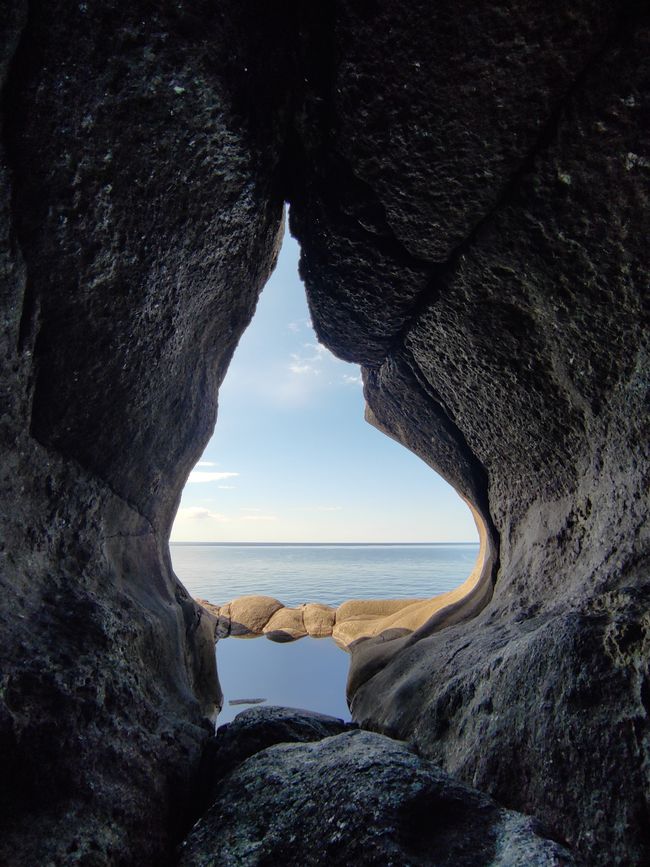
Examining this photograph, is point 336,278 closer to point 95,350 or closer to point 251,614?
point 95,350

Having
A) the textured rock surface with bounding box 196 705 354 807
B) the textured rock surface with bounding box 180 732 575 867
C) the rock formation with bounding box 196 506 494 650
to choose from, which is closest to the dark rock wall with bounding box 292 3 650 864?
the textured rock surface with bounding box 180 732 575 867

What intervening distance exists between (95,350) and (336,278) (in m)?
2.02

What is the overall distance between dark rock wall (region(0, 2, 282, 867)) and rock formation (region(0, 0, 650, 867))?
1cm

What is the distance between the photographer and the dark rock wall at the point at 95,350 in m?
1.99

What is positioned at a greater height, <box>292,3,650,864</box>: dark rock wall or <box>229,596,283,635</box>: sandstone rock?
<box>292,3,650,864</box>: dark rock wall

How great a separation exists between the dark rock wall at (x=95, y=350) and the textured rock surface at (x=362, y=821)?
1.17 feet

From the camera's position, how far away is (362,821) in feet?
6.29

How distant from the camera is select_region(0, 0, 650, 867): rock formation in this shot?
204 centimetres

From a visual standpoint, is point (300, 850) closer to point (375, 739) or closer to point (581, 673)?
point (375, 739)

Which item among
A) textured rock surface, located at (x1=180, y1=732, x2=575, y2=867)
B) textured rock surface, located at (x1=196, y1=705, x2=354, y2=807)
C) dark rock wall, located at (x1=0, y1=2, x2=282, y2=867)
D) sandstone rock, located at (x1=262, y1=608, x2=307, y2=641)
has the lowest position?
sandstone rock, located at (x1=262, y1=608, x2=307, y2=641)

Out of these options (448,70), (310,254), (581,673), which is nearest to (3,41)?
(448,70)

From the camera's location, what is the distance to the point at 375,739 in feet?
8.76

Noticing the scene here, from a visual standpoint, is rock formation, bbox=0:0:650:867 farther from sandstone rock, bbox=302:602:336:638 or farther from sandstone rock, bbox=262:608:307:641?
sandstone rock, bbox=302:602:336:638

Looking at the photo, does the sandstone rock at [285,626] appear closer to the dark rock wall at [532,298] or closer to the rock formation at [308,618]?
the rock formation at [308,618]
